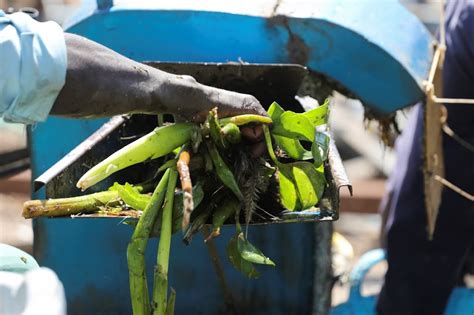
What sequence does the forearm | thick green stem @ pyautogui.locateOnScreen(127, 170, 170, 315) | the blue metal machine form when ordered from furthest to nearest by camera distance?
1. the blue metal machine
2. thick green stem @ pyautogui.locateOnScreen(127, 170, 170, 315)
3. the forearm

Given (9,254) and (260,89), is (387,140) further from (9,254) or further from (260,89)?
(9,254)

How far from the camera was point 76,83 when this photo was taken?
1.38 m

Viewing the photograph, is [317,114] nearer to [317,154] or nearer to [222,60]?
[317,154]

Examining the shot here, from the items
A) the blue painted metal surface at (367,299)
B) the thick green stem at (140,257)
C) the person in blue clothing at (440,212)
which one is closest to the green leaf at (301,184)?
the thick green stem at (140,257)

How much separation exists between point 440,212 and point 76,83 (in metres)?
1.73

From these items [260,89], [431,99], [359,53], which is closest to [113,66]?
[260,89]

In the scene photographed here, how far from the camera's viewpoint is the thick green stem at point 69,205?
154cm

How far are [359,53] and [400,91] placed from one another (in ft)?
0.51

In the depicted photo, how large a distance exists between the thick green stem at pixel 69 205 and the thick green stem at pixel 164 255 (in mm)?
156

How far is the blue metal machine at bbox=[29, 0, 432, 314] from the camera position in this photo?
2.15 meters

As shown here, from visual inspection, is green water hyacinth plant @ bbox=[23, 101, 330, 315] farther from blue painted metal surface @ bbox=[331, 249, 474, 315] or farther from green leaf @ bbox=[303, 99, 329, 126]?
blue painted metal surface @ bbox=[331, 249, 474, 315]

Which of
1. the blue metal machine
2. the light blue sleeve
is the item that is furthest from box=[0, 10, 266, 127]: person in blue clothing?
the blue metal machine

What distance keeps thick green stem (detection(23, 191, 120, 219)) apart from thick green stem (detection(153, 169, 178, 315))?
0.16 metres

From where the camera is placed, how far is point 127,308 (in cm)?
219
